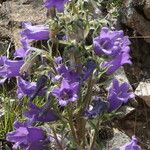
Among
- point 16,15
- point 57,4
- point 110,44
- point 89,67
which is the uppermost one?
point 57,4

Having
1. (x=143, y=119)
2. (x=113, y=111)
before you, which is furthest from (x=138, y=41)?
(x=113, y=111)

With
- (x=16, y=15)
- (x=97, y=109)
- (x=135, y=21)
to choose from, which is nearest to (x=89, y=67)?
(x=97, y=109)

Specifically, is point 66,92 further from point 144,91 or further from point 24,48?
point 144,91

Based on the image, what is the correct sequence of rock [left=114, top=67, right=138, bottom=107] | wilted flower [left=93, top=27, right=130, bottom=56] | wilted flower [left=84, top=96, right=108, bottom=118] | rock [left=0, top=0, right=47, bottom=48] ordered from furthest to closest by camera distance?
rock [left=0, top=0, right=47, bottom=48], rock [left=114, top=67, right=138, bottom=107], wilted flower [left=84, top=96, right=108, bottom=118], wilted flower [left=93, top=27, right=130, bottom=56]

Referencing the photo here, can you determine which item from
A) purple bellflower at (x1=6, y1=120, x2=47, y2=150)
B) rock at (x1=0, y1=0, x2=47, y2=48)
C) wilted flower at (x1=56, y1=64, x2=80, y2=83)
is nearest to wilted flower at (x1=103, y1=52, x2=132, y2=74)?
wilted flower at (x1=56, y1=64, x2=80, y2=83)

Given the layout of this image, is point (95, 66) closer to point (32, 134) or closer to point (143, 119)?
point (32, 134)

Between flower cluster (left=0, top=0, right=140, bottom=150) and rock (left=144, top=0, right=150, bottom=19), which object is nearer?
flower cluster (left=0, top=0, right=140, bottom=150)

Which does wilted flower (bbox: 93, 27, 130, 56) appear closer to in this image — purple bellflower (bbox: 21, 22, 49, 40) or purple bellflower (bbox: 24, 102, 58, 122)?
purple bellflower (bbox: 21, 22, 49, 40)
